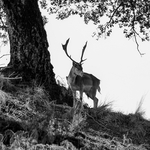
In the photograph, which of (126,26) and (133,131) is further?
(126,26)

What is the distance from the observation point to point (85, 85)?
20.8 feet

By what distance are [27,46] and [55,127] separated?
218 centimetres

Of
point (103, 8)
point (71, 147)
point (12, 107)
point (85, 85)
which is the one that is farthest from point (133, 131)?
point (103, 8)

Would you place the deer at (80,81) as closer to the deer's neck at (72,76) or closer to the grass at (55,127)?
the deer's neck at (72,76)

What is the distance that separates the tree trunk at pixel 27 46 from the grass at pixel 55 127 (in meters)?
0.37

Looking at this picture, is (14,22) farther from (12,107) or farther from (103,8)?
(103,8)

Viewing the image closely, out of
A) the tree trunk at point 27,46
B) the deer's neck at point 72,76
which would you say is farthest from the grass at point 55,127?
the deer's neck at point 72,76

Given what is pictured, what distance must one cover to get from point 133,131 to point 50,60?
2.34 metres

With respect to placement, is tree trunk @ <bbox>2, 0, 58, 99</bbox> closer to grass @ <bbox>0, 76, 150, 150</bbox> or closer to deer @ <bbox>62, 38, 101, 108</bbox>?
grass @ <bbox>0, 76, 150, 150</bbox>

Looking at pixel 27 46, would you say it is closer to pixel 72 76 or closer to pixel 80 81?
pixel 72 76

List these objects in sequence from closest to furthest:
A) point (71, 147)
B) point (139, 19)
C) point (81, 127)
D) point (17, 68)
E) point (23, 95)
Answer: point (71, 147) → point (81, 127) → point (23, 95) → point (17, 68) → point (139, 19)

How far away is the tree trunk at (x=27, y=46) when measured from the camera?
6.68m

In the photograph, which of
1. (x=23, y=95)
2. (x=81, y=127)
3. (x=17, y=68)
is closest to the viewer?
(x=81, y=127)

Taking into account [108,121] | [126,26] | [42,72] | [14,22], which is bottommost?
[108,121]
